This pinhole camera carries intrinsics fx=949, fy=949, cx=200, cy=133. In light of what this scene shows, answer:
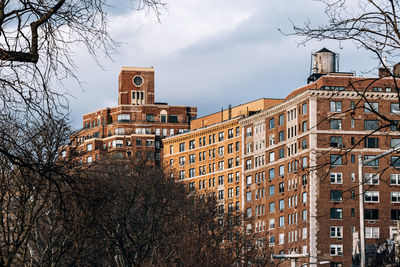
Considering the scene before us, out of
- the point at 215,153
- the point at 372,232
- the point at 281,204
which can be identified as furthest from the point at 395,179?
the point at 215,153

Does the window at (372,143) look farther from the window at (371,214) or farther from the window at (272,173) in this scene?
the window at (272,173)

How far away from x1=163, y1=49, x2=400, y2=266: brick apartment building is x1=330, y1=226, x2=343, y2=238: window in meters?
0.14

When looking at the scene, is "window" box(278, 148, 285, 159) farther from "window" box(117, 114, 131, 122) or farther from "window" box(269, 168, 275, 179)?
"window" box(117, 114, 131, 122)

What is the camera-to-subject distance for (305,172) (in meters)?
126

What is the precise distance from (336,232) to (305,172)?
1318 cm

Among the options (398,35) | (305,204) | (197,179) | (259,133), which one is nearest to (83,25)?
(398,35)

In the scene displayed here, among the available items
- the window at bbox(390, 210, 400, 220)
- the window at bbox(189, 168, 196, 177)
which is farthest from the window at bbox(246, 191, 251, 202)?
the window at bbox(390, 210, 400, 220)

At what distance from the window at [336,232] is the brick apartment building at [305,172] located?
0.14 m

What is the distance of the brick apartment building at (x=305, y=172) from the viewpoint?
134m

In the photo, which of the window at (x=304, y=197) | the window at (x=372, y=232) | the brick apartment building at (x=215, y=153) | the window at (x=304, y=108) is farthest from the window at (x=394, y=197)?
the brick apartment building at (x=215, y=153)

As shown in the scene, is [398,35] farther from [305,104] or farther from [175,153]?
[175,153]

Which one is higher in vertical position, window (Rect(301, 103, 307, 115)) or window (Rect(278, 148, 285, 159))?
window (Rect(301, 103, 307, 115))

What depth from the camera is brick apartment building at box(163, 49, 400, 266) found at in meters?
134

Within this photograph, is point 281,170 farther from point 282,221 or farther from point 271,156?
point 282,221
